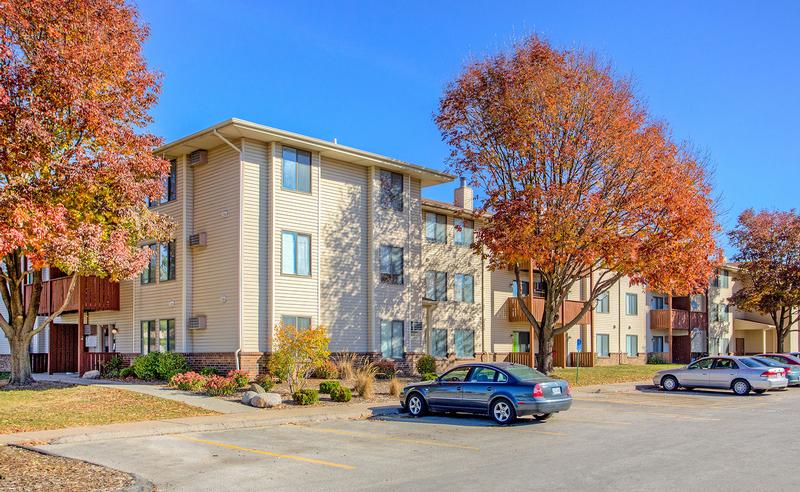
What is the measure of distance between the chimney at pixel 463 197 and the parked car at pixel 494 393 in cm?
2207

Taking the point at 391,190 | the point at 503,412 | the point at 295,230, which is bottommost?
the point at 503,412

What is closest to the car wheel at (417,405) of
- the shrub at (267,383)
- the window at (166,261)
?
the shrub at (267,383)

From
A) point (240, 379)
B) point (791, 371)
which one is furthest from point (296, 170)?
point (791, 371)

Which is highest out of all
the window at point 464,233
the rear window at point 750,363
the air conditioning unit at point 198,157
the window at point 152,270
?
the air conditioning unit at point 198,157

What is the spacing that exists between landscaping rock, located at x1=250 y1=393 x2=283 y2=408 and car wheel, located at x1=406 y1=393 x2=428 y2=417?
12.5 feet

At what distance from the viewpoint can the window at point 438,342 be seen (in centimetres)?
3506

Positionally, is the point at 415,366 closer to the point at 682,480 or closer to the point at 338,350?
the point at 338,350

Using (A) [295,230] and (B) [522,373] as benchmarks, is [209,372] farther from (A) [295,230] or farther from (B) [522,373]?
(B) [522,373]

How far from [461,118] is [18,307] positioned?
57.8ft

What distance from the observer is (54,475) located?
10.3m

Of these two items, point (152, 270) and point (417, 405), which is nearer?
point (417, 405)

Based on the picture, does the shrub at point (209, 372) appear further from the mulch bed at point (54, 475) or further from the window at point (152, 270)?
the mulch bed at point (54, 475)

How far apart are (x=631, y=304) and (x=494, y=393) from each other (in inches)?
1381

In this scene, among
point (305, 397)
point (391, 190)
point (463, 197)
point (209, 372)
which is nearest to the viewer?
point (305, 397)
